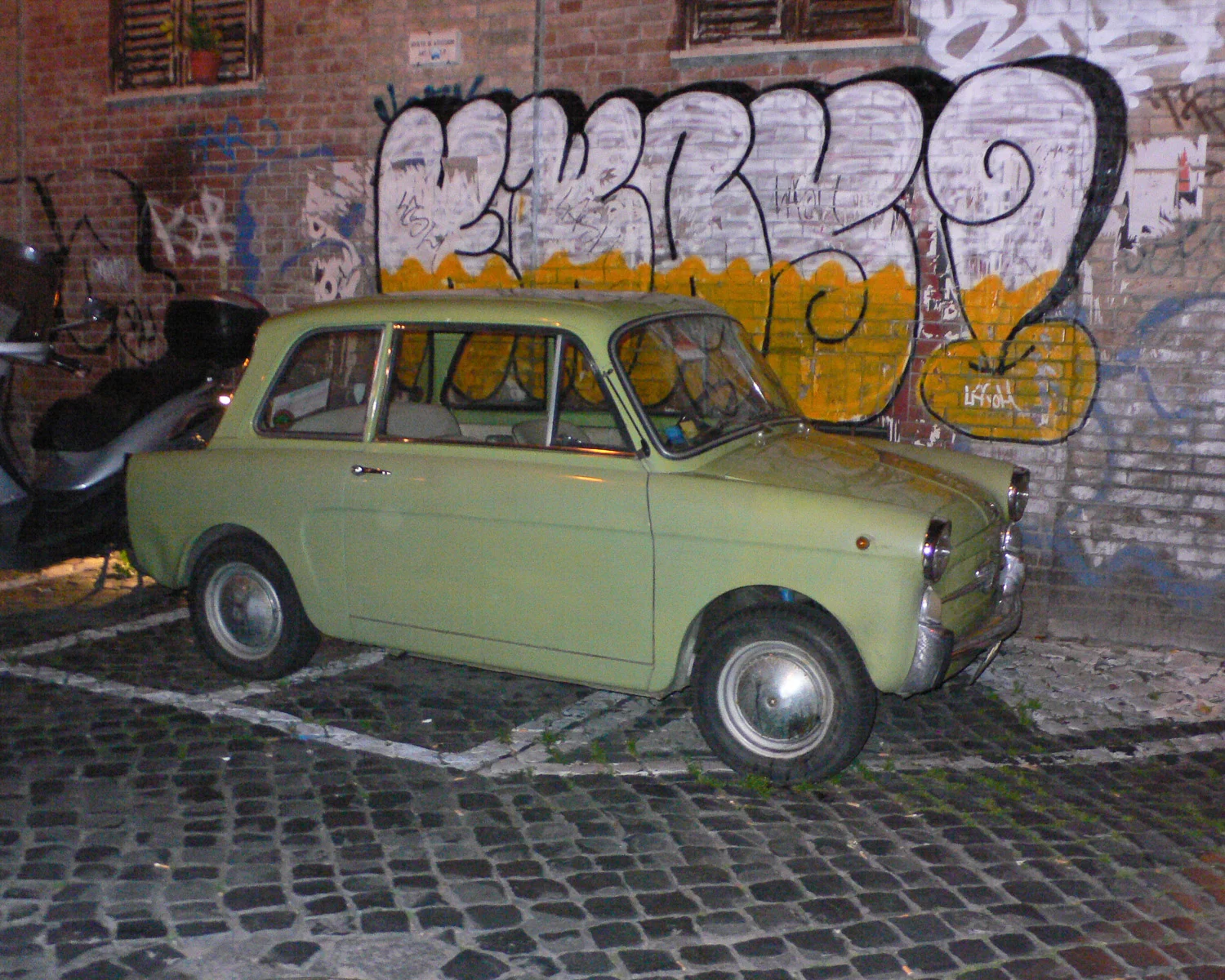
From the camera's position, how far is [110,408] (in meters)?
7.12

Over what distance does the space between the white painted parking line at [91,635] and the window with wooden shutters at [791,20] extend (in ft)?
15.2

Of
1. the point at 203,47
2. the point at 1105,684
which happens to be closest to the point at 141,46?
the point at 203,47

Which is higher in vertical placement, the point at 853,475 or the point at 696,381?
the point at 696,381

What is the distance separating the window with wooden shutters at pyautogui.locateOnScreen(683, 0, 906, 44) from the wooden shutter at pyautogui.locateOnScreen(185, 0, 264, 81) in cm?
331

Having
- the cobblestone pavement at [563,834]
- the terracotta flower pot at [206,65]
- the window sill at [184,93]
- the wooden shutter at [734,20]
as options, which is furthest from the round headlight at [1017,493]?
the terracotta flower pot at [206,65]

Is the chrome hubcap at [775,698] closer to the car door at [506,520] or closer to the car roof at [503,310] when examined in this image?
the car door at [506,520]

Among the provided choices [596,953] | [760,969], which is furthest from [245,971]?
[760,969]

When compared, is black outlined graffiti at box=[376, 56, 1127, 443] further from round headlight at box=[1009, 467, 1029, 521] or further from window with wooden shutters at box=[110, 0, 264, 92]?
round headlight at box=[1009, 467, 1029, 521]

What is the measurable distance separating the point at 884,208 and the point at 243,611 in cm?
428

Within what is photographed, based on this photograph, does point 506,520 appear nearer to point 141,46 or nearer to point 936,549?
point 936,549

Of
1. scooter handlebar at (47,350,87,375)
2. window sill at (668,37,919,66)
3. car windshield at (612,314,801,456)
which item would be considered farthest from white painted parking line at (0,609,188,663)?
window sill at (668,37,919,66)

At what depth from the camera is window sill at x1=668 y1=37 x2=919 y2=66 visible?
734 centimetres

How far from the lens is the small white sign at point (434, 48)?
8430 millimetres

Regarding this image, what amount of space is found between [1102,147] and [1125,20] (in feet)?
2.20
